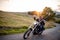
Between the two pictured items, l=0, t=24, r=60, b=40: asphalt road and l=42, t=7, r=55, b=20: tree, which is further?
l=42, t=7, r=55, b=20: tree

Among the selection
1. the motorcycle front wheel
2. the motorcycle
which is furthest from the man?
the motorcycle front wheel

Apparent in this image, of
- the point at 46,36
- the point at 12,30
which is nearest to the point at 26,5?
the point at 12,30

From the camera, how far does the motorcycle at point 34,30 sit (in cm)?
180

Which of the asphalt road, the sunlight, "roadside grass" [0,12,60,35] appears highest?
the sunlight

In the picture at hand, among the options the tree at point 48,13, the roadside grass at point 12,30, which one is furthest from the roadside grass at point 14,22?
the tree at point 48,13

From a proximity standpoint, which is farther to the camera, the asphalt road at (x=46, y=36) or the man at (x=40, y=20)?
the man at (x=40, y=20)

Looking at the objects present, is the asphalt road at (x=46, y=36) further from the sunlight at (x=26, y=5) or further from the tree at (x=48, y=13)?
the sunlight at (x=26, y=5)

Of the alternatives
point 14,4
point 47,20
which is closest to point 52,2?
point 47,20

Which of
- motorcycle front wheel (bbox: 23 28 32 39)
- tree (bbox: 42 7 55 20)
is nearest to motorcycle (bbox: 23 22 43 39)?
motorcycle front wheel (bbox: 23 28 32 39)

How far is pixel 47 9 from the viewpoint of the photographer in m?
1.94

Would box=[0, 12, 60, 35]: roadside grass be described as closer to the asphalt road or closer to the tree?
the asphalt road

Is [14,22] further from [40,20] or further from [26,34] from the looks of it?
[40,20]

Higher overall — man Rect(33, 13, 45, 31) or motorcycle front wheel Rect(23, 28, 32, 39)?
man Rect(33, 13, 45, 31)

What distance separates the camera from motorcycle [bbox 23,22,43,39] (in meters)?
1.80
